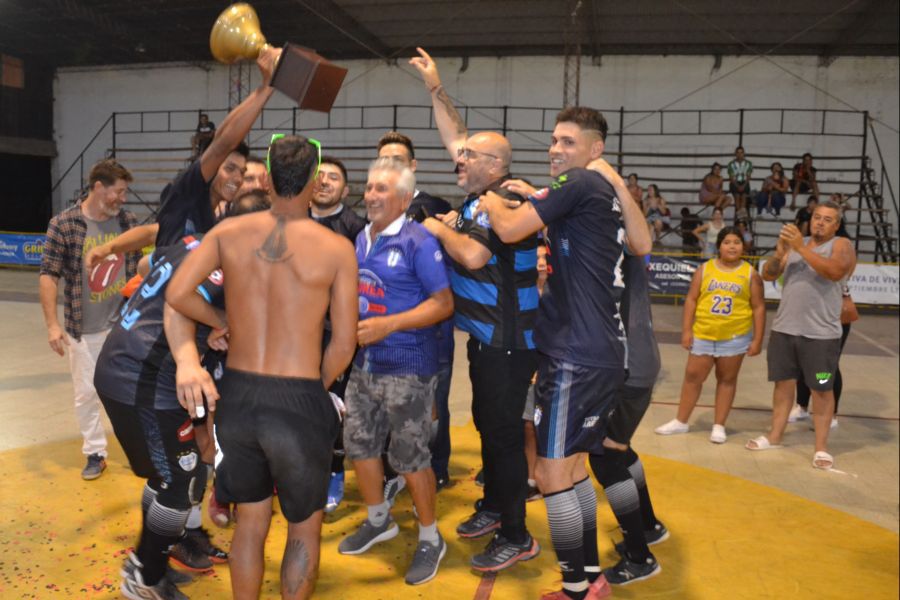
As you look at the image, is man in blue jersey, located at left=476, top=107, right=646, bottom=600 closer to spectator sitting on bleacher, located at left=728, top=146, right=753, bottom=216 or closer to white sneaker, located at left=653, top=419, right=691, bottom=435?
white sneaker, located at left=653, top=419, right=691, bottom=435

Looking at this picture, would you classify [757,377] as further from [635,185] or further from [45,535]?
[635,185]

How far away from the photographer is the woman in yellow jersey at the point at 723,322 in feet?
19.6

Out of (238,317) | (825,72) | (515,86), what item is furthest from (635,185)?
(238,317)

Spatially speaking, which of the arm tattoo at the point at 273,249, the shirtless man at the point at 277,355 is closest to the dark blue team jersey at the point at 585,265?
the shirtless man at the point at 277,355

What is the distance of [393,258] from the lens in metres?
3.64

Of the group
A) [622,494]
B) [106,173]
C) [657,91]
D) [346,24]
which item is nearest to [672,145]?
[657,91]

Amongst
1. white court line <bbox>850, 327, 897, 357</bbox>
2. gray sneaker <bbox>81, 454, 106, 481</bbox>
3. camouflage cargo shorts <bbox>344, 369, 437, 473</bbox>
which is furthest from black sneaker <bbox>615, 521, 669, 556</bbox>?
white court line <bbox>850, 327, 897, 357</bbox>

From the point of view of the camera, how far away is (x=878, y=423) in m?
6.64

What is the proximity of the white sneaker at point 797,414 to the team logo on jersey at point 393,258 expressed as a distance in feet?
15.4

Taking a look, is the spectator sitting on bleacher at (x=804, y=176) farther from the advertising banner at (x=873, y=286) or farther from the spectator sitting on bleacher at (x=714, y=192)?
the advertising banner at (x=873, y=286)

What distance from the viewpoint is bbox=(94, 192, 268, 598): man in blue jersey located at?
10.5 ft

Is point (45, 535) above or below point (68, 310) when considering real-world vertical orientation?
below

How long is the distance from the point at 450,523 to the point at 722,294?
122 inches

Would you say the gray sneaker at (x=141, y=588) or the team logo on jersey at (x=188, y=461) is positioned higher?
the team logo on jersey at (x=188, y=461)
